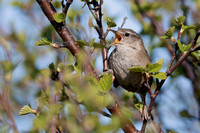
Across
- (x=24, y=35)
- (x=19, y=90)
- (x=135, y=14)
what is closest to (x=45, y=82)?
(x=19, y=90)

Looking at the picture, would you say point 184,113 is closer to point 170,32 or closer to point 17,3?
point 170,32

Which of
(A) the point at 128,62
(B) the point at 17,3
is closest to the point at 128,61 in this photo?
(A) the point at 128,62

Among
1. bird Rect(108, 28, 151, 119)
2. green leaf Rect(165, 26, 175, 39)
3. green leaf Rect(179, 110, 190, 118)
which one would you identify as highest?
green leaf Rect(165, 26, 175, 39)

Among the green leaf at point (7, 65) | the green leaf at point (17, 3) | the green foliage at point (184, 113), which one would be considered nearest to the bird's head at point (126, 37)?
the green foliage at point (184, 113)

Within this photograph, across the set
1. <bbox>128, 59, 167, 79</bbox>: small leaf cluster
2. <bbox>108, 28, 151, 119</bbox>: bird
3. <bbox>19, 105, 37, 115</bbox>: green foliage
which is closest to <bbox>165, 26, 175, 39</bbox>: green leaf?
<bbox>128, 59, 167, 79</bbox>: small leaf cluster

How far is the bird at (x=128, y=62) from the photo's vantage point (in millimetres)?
3646

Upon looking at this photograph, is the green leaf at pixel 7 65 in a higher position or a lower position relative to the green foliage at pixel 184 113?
higher

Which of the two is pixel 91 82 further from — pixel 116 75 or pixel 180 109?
pixel 180 109

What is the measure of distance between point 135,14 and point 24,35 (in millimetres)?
1865

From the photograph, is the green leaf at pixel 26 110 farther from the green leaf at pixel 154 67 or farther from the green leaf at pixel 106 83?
the green leaf at pixel 154 67

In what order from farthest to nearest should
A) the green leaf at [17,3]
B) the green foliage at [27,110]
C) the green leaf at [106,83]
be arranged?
the green leaf at [17,3] < the green foliage at [27,110] < the green leaf at [106,83]

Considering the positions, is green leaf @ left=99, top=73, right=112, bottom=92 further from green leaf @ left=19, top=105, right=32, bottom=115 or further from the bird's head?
the bird's head

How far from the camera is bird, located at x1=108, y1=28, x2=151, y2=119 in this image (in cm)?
365

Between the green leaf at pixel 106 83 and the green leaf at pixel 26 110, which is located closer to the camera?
the green leaf at pixel 106 83
